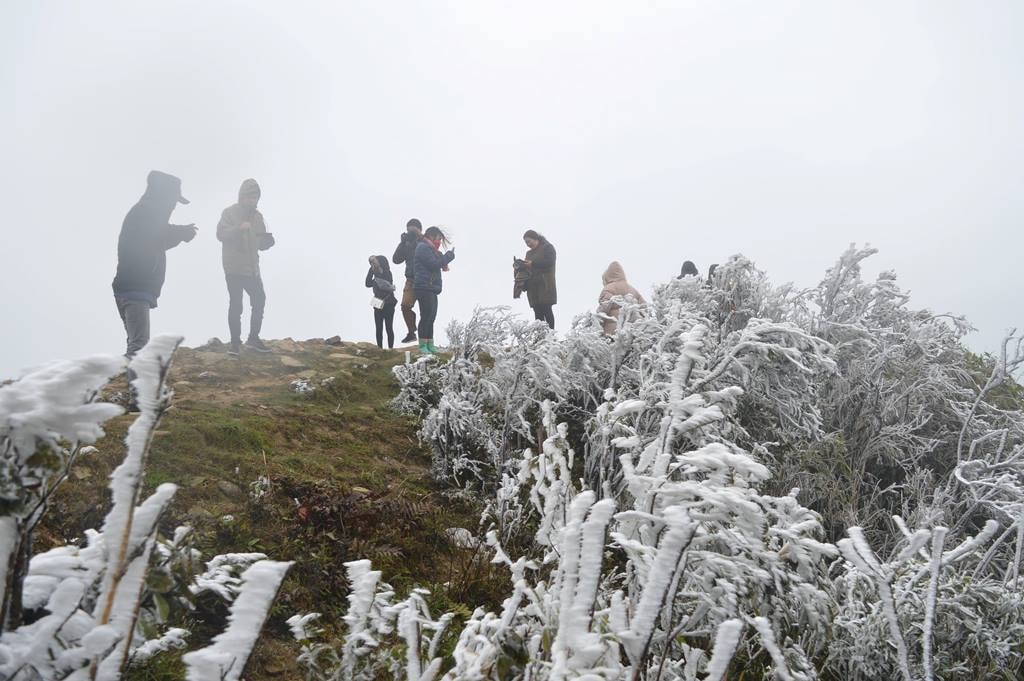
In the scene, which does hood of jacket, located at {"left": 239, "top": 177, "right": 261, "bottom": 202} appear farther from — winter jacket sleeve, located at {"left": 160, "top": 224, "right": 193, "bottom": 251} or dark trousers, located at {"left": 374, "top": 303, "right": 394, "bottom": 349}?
dark trousers, located at {"left": 374, "top": 303, "right": 394, "bottom": 349}

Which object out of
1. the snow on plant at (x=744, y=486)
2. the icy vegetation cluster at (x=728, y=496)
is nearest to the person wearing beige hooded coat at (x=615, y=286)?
the icy vegetation cluster at (x=728, y=496)

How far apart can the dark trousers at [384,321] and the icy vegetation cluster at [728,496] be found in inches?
206

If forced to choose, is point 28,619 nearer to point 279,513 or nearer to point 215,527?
point 215,527

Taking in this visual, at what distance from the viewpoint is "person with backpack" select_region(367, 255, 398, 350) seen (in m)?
13.1

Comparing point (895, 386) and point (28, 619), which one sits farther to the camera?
point (895, 386)

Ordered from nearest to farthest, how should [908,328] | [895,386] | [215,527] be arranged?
[215,527], [895,386], [908,328]

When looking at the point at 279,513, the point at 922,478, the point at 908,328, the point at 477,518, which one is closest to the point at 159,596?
the point at 279,513

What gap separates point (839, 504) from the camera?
204 inches

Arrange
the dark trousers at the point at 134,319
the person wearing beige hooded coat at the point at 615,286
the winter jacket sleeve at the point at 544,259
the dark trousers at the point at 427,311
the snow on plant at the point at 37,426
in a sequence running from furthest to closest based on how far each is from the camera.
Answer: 1. the winter jacket sleeve at the point at 544,259
2. the dark trousers at the point at 427,311
3. the person wearing beige hooded coat at the point at 615,286
4. the dark trousers at the point at 134,319
5. the snow on plant at the point at 37,426

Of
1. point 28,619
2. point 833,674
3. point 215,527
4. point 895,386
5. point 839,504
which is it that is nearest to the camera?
point 28,619

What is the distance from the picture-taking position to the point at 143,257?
6.59 m

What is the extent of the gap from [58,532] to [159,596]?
327 cm

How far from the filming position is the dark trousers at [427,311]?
10.8m

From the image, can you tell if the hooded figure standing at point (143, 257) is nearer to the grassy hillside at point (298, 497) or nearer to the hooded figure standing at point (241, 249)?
the grassy hillside at point (298, 497)
